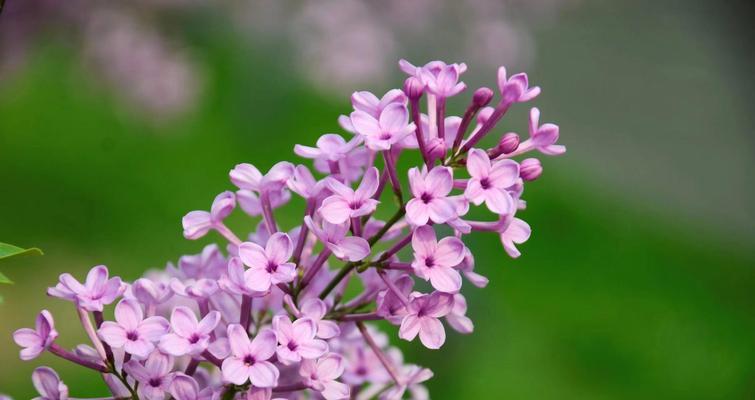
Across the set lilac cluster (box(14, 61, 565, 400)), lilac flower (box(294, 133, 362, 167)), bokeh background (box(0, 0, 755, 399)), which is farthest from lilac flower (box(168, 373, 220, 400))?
bokeh background (box(0, 0, 755, 399))

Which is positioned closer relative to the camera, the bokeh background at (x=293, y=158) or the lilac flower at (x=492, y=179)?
the lilac flower at (x=492, y=179)

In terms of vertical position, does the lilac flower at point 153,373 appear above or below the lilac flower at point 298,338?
below

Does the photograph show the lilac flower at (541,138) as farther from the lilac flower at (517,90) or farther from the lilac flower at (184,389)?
the lilac flower at (184,389)

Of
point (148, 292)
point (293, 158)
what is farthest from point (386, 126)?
point (293, 158)

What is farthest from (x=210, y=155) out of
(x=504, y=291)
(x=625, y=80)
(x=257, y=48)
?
(x=625, y=80)

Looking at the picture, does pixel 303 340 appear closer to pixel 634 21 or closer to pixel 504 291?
pixel 504 291

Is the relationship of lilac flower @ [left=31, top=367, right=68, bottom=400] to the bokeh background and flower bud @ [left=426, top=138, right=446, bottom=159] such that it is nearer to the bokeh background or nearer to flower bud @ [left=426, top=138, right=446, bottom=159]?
flower bud @ [left=426, top=138, right=446, bottom=159]

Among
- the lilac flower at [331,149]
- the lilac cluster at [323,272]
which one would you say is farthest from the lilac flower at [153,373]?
the lilac flower at [331,149]
